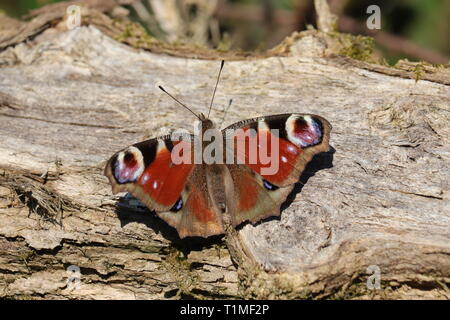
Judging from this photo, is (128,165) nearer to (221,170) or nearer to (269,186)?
(221,170)

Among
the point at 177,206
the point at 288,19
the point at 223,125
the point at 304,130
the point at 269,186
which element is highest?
the point at 288,19

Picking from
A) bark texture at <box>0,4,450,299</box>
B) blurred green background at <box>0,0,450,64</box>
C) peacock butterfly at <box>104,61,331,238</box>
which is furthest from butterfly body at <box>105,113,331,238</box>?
blurred green background at <box>0,0,450,64</box>

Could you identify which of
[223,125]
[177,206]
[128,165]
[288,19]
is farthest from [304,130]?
[288,19]

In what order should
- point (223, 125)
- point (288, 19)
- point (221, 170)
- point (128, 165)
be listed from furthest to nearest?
point (288, 19) < point (223, 125) < point (221, 170) < point (128, 165)

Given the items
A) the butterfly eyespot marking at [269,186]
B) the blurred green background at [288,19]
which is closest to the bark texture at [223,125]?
the butterfly eyespot marking at [269,186]

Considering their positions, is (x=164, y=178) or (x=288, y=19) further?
(x=288, y=19)

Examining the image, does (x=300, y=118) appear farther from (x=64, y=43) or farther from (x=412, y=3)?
(x=412, y=3)

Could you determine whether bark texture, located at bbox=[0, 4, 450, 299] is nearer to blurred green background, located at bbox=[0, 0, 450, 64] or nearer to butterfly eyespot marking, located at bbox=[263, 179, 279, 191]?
butterfly eyespot marking, located at bbox=[263, 179, 279, 191]
